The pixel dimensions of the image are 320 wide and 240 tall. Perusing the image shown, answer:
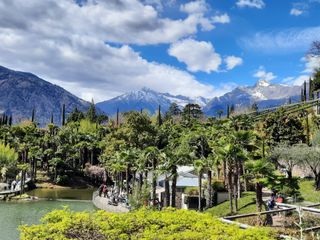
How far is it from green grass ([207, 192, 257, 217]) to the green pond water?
48.0ft

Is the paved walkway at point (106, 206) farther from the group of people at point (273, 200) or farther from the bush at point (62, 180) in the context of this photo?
the bush at point (62, 180)

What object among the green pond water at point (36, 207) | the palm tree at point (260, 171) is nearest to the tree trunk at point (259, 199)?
the palm tree at point (260, 171)

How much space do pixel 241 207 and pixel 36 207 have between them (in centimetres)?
2882

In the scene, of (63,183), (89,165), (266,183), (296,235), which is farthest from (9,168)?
(296,235)

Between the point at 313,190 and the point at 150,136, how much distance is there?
40570 mm

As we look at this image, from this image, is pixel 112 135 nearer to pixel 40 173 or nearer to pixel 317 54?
pixel 40 173

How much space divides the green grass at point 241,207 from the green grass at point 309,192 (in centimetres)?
522

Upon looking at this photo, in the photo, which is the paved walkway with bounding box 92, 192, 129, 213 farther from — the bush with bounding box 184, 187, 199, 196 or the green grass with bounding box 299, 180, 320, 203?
the green grass with bounding box 299, 180, 320, 203

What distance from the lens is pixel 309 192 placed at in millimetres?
44188

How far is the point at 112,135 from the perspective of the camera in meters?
84.3

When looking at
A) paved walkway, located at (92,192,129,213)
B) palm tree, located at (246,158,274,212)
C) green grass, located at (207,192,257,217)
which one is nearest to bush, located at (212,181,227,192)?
green grass, located at (207,192,257,217)

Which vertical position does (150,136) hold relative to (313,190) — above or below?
above

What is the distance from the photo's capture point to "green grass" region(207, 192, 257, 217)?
39500mm

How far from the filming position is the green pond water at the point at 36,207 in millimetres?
41406
